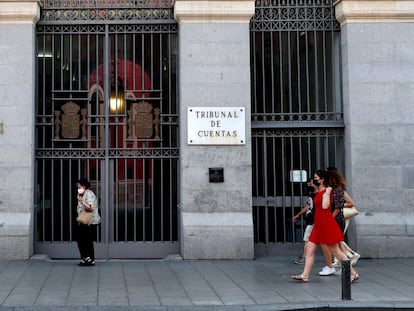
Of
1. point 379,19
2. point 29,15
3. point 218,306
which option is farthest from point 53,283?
point 379,19

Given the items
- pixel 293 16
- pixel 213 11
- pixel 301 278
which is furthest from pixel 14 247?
pixel 293 16

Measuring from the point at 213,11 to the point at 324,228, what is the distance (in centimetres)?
531

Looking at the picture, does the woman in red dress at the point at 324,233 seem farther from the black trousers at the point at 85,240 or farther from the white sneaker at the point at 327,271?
the black trousers at the point at 85,240

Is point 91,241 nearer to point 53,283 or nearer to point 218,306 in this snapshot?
point 53,283

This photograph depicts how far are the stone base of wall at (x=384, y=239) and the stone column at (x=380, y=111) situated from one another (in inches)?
0.8

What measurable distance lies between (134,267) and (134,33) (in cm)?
503

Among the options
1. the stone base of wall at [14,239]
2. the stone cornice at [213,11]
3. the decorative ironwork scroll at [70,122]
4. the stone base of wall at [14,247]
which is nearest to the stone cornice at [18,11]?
the decorative ironwork scroll at [70,122]

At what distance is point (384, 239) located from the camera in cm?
1230

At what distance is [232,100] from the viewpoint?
40.8 feet

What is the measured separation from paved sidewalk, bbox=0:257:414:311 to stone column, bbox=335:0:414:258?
1.18 meters

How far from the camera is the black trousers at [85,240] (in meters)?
11.3

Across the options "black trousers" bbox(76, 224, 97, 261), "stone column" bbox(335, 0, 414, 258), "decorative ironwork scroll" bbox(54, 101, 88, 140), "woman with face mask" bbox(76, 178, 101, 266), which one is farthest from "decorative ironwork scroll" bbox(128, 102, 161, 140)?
"stone column" bbox(335, 0, 414, 258)

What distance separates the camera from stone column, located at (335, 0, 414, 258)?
41.0 feet

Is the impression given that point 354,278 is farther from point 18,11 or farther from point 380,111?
point 18,11
